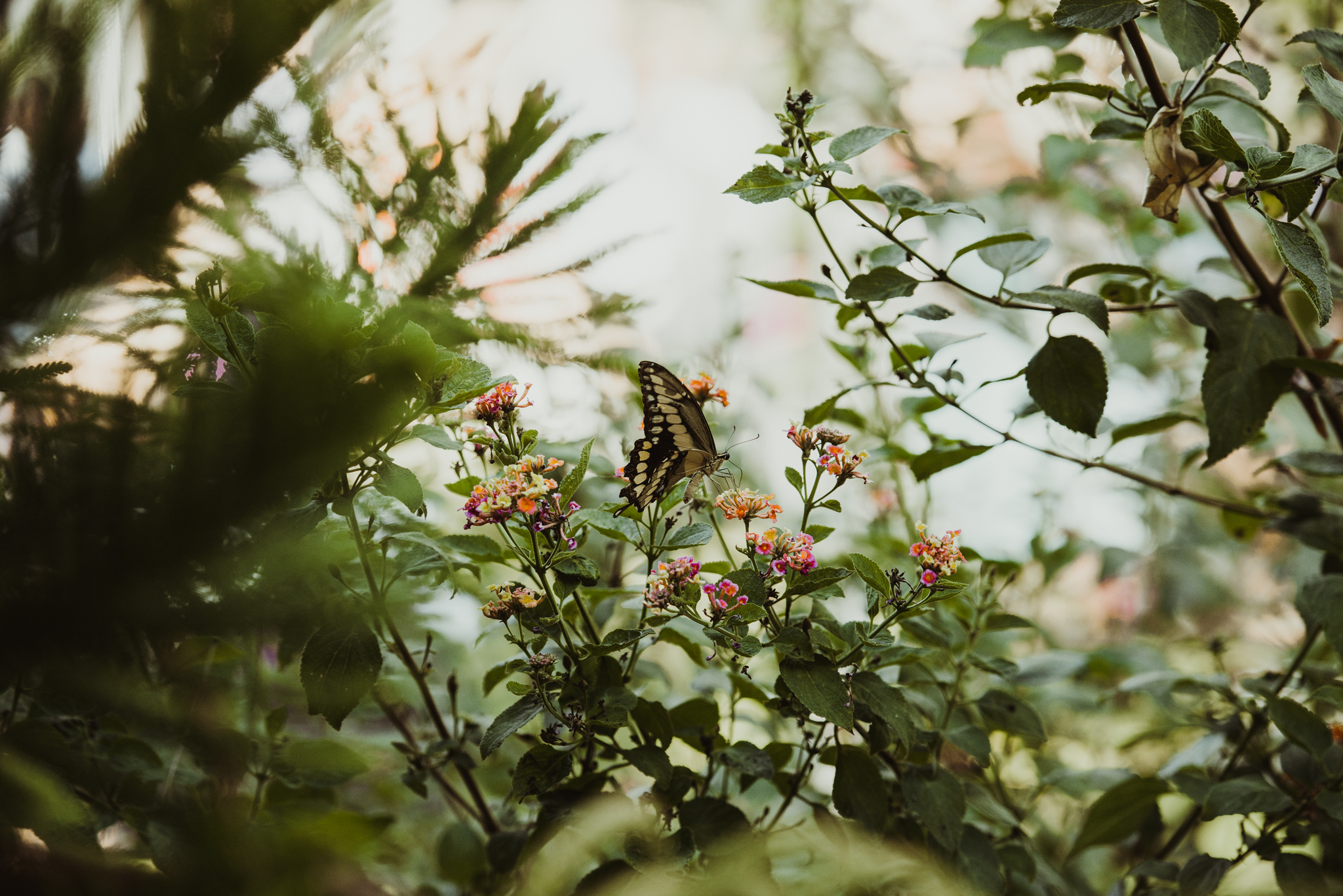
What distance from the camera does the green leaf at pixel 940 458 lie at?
61 cm

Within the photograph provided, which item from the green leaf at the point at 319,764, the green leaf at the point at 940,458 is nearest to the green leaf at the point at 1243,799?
the green leaf at the point at 940,458

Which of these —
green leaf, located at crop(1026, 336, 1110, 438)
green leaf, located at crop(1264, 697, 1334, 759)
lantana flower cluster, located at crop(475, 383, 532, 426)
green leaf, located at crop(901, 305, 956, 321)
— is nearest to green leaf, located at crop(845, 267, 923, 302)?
green leaf, located at crop(901, 305, 956, 321)

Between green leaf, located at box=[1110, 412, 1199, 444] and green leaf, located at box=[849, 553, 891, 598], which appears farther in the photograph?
green leaf, located at box=[1110, 412, 1199, 444]

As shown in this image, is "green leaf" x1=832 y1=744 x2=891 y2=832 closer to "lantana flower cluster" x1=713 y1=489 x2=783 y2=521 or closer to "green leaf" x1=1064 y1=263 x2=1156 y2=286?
"lantana flower cluster" x1=713 y1=489 x2=783 y2=521

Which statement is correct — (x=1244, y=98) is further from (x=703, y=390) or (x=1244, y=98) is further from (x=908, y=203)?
(x=703, y=390)

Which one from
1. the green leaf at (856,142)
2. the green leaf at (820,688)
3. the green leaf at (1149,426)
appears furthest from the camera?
the green leaf at (1149,426)

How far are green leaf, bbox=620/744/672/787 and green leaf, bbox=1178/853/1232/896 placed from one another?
1.36ft


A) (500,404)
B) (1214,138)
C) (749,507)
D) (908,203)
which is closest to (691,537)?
(749,507)

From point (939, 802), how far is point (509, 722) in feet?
0.97

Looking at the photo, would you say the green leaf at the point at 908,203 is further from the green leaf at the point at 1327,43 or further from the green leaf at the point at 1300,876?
the green leaf at the point at 1300,876

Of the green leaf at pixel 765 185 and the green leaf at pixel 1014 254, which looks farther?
the green leaf at pixel 1014 254

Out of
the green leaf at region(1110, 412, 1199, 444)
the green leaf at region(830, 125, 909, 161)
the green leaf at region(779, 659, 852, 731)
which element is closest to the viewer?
the green leaf at region(779, 659, 852, 731)

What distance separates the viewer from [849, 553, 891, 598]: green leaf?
0.46 meters

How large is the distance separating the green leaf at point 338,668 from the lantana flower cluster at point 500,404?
0.48ft
